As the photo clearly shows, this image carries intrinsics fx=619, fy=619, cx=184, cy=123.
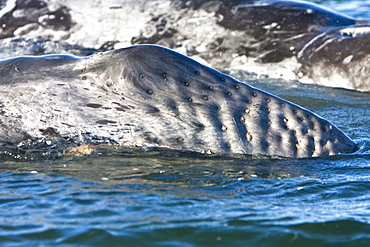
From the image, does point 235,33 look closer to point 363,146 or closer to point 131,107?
point 363,146

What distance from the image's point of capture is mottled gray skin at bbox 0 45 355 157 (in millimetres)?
4766

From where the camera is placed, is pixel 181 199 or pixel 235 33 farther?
pixel 235 33

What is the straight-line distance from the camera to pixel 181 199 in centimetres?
394

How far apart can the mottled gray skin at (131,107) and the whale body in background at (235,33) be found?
12.9 ft

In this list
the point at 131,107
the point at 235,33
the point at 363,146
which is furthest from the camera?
the point at 235,33

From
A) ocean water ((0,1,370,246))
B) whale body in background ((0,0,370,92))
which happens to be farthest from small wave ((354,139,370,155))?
whale body in background ((0,0,370,92))

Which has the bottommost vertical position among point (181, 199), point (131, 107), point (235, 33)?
point (181, 199)

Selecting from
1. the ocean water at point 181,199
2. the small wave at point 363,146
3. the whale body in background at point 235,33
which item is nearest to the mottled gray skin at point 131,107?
the ocean water at point 181,199

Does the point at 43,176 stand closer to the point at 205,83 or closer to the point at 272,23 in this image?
the point at 205,83

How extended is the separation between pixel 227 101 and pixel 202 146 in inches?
16.2

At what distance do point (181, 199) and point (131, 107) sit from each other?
3.57 ft

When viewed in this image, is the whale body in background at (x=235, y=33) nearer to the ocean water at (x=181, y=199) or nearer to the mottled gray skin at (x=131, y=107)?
the ocean water at (x=181, y=199)

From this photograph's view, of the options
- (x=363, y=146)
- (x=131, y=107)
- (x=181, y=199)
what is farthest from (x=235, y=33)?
(x=181, y=199)

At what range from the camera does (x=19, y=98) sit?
4797mm
